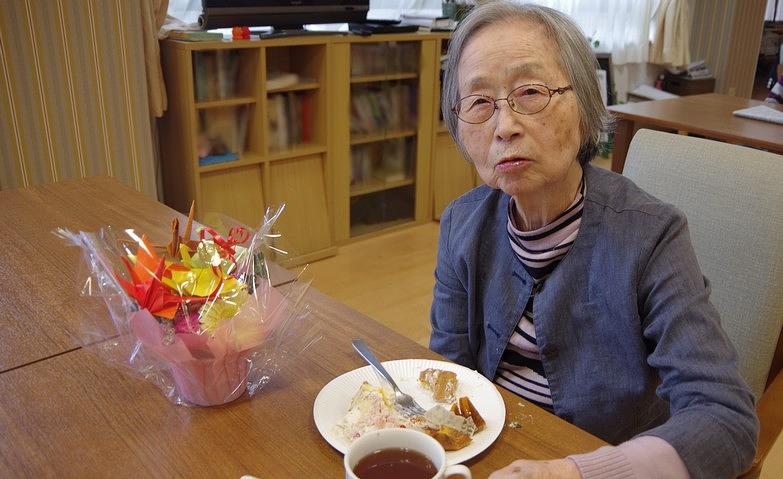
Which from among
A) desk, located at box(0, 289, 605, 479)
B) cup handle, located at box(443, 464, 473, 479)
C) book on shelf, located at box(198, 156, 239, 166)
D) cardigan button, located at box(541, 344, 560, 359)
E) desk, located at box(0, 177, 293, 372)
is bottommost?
book on shelf, located at box(198, 156, 239, 166)

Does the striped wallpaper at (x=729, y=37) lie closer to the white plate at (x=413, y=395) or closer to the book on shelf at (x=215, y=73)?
the book on shelf at (x=215, y=73)

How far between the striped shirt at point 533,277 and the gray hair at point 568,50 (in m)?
0.10

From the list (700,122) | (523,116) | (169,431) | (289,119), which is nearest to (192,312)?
→ (169,431)

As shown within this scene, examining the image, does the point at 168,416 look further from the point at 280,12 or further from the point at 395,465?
the point at 280,12

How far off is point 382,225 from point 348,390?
2.95 meters

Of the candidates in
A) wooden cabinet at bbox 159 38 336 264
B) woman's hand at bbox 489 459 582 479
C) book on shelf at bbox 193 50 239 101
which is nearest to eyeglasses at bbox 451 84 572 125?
woman's hand at bbox 489 459 582 479

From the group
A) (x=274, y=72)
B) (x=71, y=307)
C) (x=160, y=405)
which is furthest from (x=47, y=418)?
(x=274, y=72)

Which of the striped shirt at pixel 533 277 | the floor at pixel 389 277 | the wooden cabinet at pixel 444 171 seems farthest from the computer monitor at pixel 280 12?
the striped shirt at pixel 533 277

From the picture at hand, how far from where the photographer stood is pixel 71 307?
1.27 m

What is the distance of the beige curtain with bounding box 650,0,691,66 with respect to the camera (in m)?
5.44

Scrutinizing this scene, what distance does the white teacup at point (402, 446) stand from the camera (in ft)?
2.50

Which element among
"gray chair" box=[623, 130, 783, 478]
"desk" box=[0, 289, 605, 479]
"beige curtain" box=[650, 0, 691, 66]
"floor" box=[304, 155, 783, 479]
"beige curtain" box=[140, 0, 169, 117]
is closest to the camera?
"desk" box=[0, 289, 605, 479]

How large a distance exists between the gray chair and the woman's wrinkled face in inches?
13.7

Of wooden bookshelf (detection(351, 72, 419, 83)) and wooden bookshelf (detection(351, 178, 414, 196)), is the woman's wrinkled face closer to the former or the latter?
wooden bookshelf (detection(351, 72, 419, 83))
